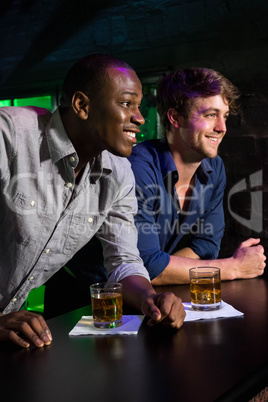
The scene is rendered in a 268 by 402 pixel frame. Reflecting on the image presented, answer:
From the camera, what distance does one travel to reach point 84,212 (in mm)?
1519

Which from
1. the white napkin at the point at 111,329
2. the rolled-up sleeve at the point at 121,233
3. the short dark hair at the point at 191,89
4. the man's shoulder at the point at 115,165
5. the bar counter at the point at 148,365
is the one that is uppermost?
the short dark hair at the point at 191,89

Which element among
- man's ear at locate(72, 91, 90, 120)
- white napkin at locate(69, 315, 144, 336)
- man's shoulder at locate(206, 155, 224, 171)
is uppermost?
man's ear at locate(72, 91, 90, 120)

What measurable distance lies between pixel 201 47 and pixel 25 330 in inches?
97.2

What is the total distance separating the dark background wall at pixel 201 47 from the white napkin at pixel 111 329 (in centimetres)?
193

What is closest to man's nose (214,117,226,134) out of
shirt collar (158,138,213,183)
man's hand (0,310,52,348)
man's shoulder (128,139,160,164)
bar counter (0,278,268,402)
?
shirt collar (158,138,213,183)

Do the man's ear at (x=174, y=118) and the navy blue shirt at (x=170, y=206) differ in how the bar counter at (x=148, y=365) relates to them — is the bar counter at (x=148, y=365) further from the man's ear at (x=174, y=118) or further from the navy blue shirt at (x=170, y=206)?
the man's ear at (x=174, y=118)

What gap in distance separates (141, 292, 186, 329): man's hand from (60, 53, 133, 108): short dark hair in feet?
2.06

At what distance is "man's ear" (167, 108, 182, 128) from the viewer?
2.31 metres

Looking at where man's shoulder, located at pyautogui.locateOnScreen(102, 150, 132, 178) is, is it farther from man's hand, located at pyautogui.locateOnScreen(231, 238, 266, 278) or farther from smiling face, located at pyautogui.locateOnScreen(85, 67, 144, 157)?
man's hand, located at pyautogui.locateOnScreen(231, 238, 266, 278)

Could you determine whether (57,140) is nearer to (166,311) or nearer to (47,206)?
(47,206)

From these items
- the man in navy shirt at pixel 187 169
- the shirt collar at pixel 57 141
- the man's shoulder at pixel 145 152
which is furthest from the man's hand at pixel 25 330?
the man's shoulder at pixel 145 152

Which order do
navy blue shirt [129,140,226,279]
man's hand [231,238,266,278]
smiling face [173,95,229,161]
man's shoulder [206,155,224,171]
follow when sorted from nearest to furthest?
man's hand [231,238,266,278] → navy blue shirt [129,140,226,279] → smiling face [173,95,229,161] → man's shoulder [206,155,224,171]

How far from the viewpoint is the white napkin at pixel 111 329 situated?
45.2 inches

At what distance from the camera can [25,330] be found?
1068 millimetres
